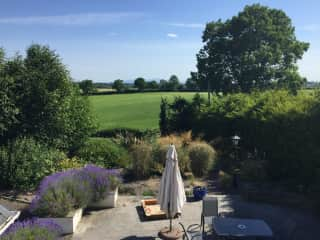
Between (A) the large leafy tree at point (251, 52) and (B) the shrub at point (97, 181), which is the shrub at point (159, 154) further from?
(A) the large leafy tree at point (251, 52)

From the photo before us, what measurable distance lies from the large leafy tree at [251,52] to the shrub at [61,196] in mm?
19427

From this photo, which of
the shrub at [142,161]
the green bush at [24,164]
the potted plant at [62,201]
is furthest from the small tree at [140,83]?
the potted plant at [62,201]

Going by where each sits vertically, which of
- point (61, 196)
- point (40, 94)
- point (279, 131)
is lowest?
point (61, 196)

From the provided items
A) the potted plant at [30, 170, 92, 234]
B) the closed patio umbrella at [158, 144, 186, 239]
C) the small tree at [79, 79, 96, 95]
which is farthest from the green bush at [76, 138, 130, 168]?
the closed patio umbrella at [158, 144, 186, 239]

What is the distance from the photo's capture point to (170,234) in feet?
26.9

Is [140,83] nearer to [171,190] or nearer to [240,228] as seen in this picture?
[171,190]

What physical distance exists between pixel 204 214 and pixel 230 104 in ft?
34.3

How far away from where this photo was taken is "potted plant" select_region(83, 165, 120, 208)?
33.1 ft

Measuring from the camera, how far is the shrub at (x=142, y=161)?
13844mm

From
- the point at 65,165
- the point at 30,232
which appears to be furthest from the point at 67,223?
the point at 65,165

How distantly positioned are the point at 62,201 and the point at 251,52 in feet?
69.6

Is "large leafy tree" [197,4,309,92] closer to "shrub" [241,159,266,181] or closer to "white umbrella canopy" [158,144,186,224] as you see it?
"shrub" [241,159,266,181]

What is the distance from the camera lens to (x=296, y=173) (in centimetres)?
1120

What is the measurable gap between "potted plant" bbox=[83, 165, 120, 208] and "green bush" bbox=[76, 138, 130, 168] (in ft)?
15.0
